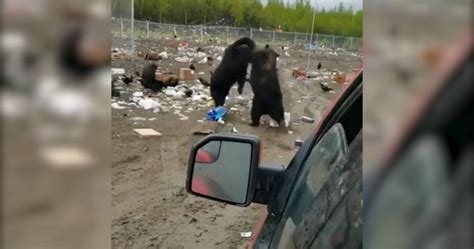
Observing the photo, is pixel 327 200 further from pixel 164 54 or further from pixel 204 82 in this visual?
pixel 204 82

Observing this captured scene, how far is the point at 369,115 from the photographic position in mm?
278

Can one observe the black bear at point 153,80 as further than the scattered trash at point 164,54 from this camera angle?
Yes

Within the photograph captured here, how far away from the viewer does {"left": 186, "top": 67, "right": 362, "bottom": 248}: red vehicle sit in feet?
1.70

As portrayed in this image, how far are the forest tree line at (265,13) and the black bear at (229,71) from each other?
1647mm

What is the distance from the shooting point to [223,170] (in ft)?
2.49

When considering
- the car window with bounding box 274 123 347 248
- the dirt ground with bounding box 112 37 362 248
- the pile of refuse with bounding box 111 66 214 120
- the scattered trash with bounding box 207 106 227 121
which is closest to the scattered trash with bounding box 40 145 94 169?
the car window with bounding box 274 123 347 248

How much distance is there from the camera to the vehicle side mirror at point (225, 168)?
727 millimetres

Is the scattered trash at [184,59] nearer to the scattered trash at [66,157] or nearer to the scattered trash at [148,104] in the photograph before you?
the scattered trash at [148,104]

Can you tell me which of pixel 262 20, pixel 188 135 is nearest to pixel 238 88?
pixel 188 135

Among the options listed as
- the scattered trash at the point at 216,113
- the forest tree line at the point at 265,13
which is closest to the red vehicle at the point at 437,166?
the forest tree line at the point at 265,13

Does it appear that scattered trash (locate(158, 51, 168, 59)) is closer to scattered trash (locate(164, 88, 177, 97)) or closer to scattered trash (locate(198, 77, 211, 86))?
scattered trash (locate(164, 88, 177, 97))

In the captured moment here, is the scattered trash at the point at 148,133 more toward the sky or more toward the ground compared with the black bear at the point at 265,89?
more toward the ground

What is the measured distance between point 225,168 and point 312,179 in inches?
6.3

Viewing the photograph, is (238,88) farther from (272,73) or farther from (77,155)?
(77,155)
